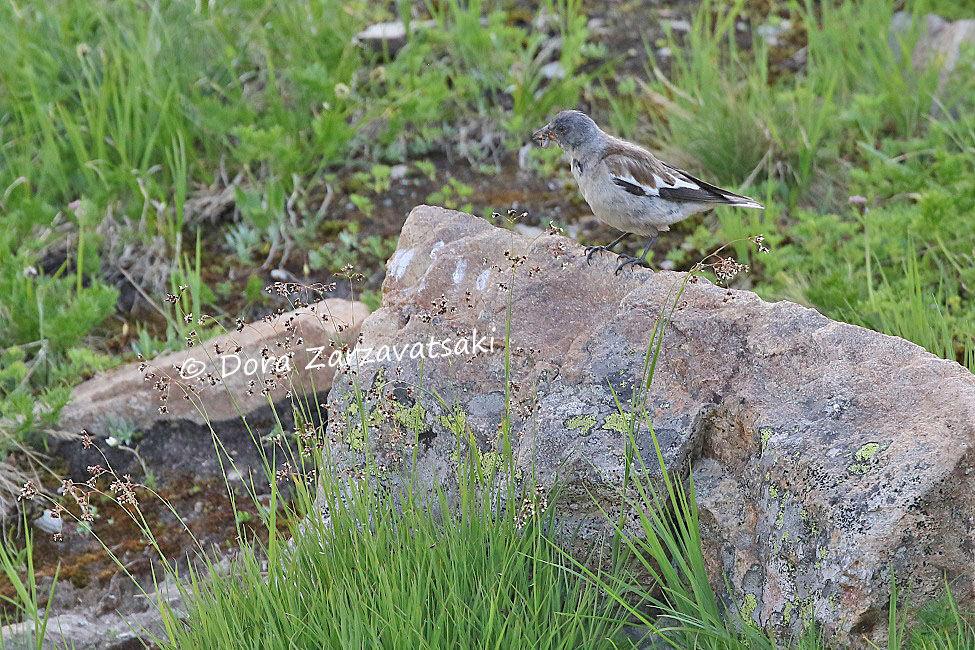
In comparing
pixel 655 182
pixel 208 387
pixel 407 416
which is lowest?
pixel 208 387

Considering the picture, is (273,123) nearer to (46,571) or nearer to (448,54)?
(448,54)

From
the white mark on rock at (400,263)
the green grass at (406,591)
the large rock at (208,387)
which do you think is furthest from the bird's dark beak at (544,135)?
the green grass at (406,591)

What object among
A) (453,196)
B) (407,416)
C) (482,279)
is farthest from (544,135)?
(407,416)

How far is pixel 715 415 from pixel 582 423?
409mm

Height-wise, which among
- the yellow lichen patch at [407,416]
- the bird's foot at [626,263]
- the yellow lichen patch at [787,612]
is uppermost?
the bird's foot at [626,263]

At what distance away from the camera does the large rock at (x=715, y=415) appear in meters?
2.80

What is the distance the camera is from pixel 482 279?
3.89 metres

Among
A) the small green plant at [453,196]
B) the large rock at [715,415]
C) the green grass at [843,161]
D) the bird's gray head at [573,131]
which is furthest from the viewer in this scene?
the small green plant at [453,196]

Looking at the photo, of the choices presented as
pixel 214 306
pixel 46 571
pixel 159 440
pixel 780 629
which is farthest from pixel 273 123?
pixel 780 629

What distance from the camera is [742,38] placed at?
752 centimetres

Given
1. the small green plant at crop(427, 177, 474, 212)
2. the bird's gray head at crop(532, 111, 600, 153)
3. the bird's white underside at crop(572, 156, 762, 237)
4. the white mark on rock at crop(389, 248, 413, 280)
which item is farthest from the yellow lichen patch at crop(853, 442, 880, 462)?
the small green plant at crop(427, 177, 474, 212)

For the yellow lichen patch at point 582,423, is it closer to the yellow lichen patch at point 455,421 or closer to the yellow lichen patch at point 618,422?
the yellow lichen patch at point 618,422

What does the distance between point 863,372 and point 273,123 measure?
4.21 m

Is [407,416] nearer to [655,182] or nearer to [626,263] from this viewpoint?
[626,263]
